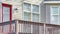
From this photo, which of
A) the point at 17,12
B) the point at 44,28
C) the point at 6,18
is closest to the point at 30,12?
the point at 17,12

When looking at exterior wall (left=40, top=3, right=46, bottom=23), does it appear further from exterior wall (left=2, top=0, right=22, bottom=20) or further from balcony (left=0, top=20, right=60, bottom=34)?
balcony (left=0, top=20, right=60, bottom=34)

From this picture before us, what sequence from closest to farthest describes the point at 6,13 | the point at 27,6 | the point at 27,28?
the point at 27,28 → the point at 6,13 → the point at 27,6

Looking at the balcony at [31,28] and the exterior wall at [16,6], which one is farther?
the exterior wall at [16,6]

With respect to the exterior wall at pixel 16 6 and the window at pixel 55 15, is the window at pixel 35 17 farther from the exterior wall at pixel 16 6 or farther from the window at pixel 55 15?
the exterior wall at pixel 16 6

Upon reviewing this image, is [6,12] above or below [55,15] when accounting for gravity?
above

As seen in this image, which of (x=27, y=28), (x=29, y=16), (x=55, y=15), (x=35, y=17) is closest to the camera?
(x=27, y=28)

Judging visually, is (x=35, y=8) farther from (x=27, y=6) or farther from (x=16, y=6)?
(x=16, y=6)

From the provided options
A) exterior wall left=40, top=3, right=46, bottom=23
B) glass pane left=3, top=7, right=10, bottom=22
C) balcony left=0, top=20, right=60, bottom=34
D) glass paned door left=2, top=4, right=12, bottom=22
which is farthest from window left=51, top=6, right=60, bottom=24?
balcony left=0, top=20, right=60, bottom=34

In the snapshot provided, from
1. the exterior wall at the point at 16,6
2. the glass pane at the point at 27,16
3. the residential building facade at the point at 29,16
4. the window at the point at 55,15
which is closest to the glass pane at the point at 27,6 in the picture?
the residential building facade at the point at 29,16

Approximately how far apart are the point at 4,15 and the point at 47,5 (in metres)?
4.92

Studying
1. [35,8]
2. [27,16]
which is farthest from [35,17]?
[27,16]

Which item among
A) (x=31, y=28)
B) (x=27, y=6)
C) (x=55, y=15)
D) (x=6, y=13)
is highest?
(x=27, y=6)

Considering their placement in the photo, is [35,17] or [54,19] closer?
[35,17]

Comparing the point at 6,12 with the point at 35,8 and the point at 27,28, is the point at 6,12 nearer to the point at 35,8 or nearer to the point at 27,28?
the point at 35,8
